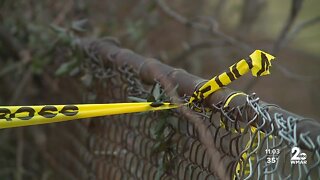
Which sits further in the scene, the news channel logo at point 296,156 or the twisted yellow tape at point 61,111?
the twisted yellow tape at point 61,111

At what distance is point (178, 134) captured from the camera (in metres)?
2.31

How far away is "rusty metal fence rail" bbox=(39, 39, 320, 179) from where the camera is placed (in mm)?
Result: 1584

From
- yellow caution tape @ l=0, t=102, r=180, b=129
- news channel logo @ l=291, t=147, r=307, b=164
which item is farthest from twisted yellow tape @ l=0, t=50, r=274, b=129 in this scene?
news channel logo @ l=291, t=147, r=307, b=164

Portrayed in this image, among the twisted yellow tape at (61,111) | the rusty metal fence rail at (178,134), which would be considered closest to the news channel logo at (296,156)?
the rusty metal fence rail at (178,134)

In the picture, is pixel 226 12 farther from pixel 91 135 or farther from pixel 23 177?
pixel 91 135

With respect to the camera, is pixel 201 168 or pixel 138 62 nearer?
pixel 201 168

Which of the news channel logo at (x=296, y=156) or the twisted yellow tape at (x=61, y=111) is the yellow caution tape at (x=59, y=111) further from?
the news channel logo at (x=296, y=156)

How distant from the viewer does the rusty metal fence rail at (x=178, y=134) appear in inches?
62.4

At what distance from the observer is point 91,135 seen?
3.50 metres

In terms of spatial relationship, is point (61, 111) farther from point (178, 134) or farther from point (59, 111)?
point (178, 134)

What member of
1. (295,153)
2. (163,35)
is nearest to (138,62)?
(295,153)

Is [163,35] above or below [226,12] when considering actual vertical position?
below

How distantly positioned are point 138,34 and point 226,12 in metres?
2.83

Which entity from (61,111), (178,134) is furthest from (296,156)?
(61,111)
